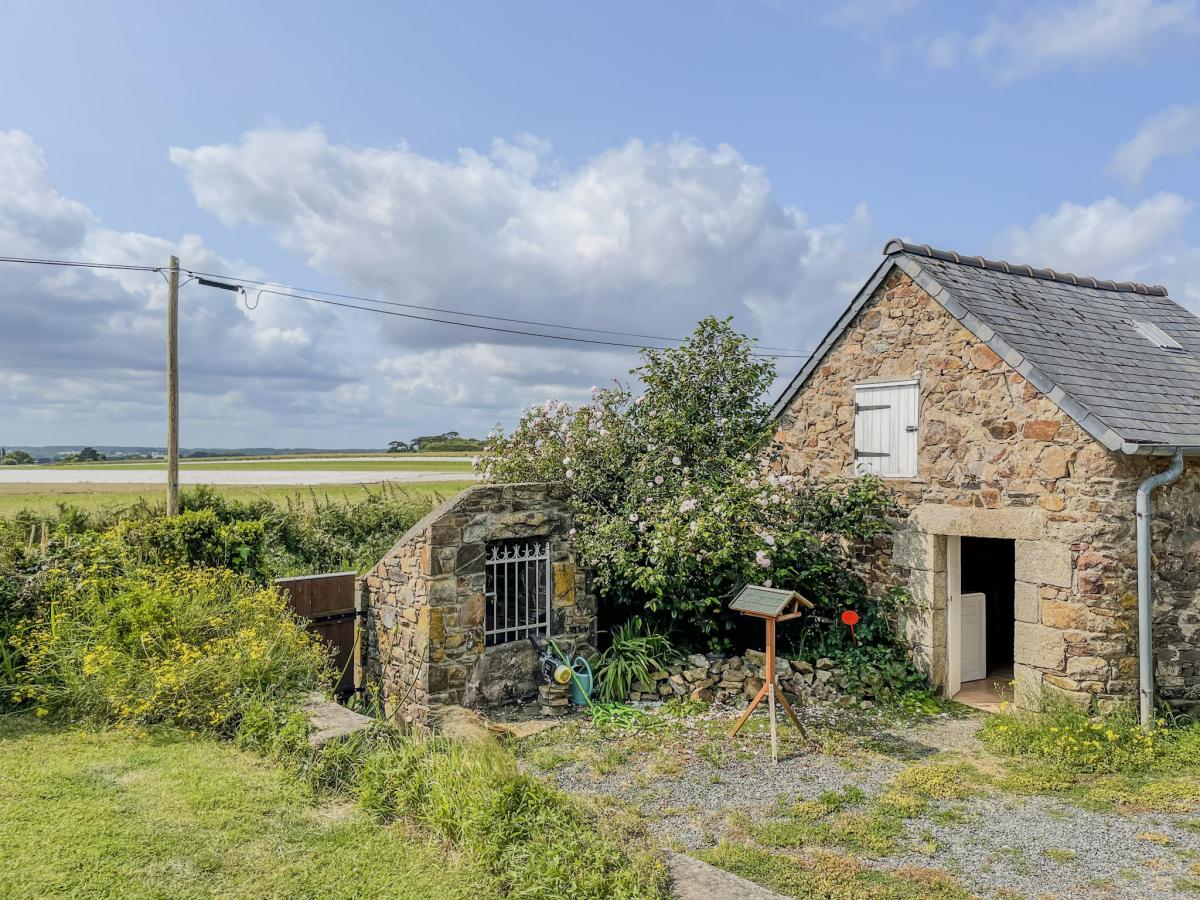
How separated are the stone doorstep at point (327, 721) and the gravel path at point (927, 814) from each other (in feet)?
6.30

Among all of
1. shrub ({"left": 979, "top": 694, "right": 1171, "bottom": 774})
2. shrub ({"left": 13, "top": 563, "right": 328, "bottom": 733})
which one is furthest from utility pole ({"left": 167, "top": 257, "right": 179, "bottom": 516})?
shrub ({"left": 979, "top": 694, "right": 1171, "bottom": 774})

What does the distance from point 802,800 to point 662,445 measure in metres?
5.00

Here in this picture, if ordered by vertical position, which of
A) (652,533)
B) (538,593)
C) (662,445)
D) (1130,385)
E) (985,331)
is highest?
(985,331)

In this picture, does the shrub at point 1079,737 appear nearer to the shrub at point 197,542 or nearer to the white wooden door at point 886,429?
the white wooden door at point 886,429

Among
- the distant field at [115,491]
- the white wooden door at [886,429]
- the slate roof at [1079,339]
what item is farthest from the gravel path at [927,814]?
the distant field at [115,491]

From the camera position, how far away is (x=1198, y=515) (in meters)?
8.48

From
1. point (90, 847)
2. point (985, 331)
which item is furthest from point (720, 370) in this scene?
point (90, 847)

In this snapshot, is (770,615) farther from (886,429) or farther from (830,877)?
(886,429)

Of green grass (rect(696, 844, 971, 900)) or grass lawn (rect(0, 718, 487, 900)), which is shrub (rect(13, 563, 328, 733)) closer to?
grass lawn (rect(0, 718, 487, 900))

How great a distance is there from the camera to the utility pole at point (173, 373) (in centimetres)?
1334

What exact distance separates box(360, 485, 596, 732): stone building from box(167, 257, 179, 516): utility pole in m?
5.95

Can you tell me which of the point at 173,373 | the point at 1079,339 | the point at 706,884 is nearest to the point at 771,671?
the point at 706,884

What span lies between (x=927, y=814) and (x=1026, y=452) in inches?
164

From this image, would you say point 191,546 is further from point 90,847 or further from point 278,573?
point 90,847
